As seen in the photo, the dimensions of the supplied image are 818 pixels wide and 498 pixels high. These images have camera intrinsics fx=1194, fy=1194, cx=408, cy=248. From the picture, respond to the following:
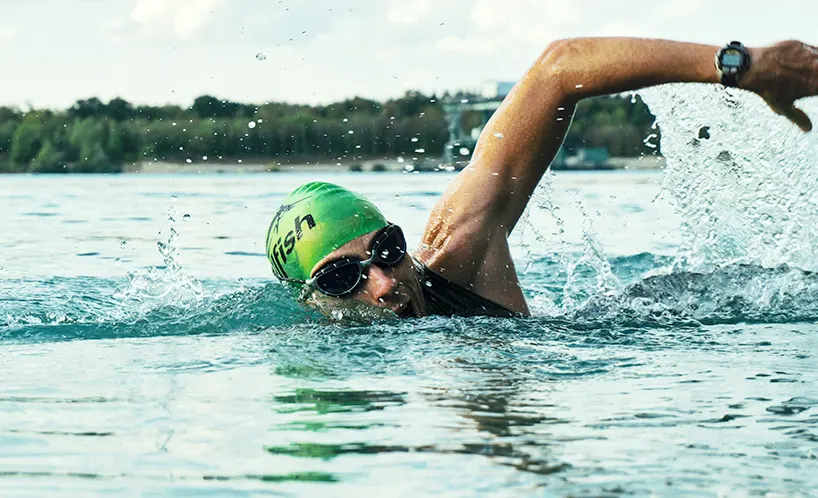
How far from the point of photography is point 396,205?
17797mm

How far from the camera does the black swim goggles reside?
4578 mm

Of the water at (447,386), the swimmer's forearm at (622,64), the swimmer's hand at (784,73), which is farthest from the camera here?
the swimmer's forearm at (622,64)

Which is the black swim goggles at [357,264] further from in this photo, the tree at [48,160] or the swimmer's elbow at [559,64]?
the tree at [48,160]

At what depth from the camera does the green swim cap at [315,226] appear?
4.74 meters

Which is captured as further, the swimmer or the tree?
the tree

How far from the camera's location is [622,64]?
4.11 meters

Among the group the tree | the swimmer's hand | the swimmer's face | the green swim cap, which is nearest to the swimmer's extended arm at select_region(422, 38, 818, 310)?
the swimmer's hand

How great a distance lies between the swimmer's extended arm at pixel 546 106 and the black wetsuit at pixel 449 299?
0.06m

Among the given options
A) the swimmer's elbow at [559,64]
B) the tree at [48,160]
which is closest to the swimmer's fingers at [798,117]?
the swimmer's elbow at [559,64]

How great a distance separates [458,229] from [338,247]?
1.66 feet

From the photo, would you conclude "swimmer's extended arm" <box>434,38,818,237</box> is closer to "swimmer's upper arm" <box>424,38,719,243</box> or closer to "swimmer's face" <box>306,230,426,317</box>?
"swimmer's upper arm" <box>424,38,719,243</box>

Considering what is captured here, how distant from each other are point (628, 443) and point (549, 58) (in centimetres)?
191

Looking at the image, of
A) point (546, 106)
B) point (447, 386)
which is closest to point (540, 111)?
point (546, 106)

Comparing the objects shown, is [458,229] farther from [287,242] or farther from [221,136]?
[221,136]
